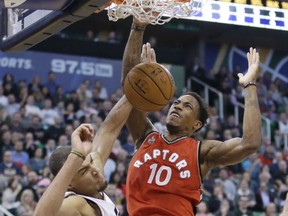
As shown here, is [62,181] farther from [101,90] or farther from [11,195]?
[101,90]

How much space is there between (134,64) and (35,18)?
109 centimetres

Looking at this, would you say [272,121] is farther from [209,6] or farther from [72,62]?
[209,6]

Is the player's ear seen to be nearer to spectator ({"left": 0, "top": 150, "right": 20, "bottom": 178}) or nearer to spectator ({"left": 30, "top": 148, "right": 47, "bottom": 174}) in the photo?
spectator ({"left": 0, "top": 150, "right": 20, "bottom": 178})

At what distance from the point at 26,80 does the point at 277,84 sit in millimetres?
5797

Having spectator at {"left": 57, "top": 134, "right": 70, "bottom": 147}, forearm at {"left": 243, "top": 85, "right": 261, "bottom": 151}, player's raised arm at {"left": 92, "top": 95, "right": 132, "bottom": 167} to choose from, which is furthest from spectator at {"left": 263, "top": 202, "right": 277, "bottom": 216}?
forearm at {"left": 243, "top": 85, "right": 261, "bottom": 151}

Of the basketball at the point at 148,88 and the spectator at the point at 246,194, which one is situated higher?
the basketball at the point at 148,88

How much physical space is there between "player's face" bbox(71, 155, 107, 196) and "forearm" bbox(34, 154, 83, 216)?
51 centimetres

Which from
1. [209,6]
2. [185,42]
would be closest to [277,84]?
[185,42]

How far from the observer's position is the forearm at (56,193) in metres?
3.23

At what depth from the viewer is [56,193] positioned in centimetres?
325

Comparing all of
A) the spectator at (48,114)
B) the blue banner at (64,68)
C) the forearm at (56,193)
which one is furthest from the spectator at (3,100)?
the forearm at (56,193)

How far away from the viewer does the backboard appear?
3.69 m

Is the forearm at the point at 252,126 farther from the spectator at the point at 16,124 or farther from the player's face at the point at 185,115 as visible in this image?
the spectator at the point at 16,124

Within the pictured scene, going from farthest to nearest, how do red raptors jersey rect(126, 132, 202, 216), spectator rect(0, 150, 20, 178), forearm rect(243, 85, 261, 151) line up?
spectator rect(0, 150, 20, 178), red raptors jersey rect(126, 132, 202, 216), forearm rect(243, 85, 261, 151)
